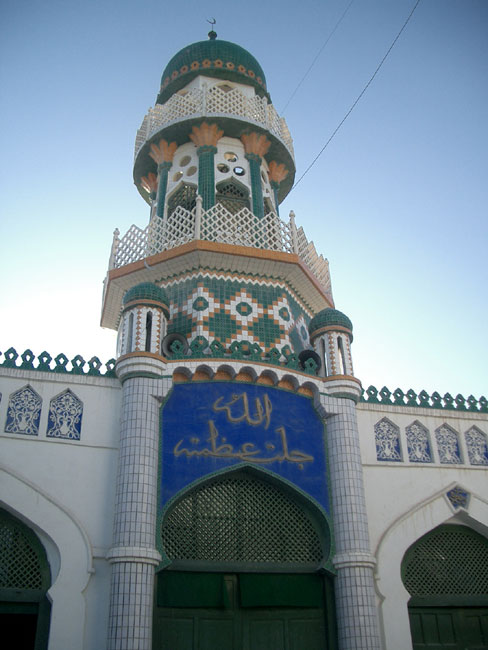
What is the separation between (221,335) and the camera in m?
11.9

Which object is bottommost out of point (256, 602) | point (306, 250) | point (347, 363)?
point (256, 602)

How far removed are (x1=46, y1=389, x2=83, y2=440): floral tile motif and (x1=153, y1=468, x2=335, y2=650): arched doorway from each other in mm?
1939

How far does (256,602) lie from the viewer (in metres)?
9.42

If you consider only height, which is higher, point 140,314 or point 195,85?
point 195,85

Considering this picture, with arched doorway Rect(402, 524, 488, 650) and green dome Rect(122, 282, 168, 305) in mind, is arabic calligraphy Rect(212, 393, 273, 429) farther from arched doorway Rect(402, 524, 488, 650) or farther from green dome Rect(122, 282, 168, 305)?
arched doorway Rect(402, 524, 488, 650)

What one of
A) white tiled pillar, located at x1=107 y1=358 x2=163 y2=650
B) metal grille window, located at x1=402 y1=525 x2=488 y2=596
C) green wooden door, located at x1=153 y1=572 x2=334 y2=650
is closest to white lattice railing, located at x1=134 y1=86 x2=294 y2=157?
white tiled pillar, located at x1=107 y1=358 x2=163 y2=650

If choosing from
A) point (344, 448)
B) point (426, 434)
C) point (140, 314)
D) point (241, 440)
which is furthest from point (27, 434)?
point (426, 434)

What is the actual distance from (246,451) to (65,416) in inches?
114

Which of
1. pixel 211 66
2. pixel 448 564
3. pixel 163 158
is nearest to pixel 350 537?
pixel 448 564

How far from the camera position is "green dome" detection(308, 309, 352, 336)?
11.6 m

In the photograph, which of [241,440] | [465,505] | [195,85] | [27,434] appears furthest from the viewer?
[195,85]

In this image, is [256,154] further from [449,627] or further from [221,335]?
[449,627]

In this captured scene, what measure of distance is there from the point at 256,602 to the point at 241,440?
241 centimetres

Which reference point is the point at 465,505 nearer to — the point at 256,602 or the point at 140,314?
the point at 256,602
